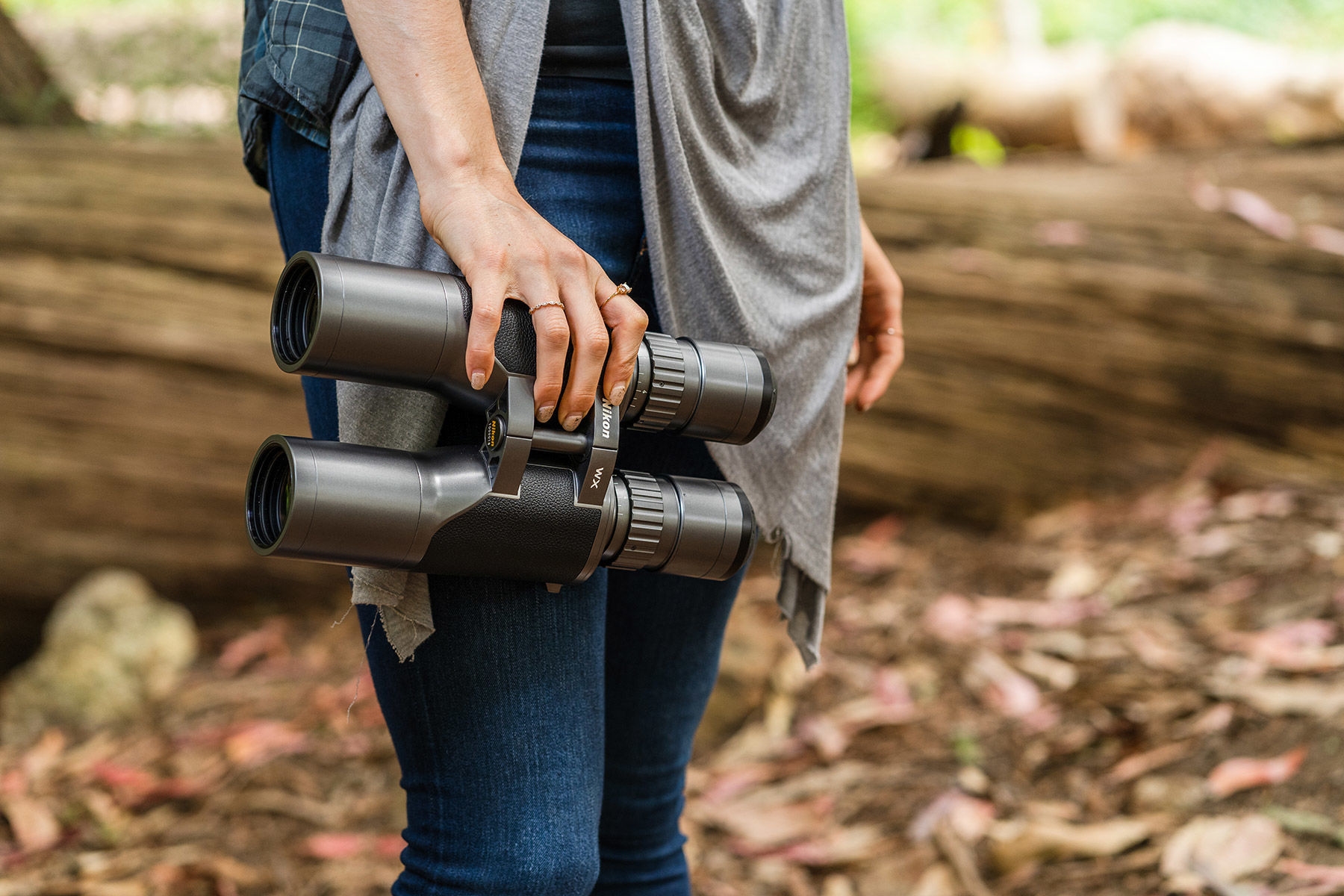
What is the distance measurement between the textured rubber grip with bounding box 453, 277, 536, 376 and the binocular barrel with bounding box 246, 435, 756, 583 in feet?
0.25

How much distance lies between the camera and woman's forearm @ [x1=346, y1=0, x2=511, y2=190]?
2.63 feet

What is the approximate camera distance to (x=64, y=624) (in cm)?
245

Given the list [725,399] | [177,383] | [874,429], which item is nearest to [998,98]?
[874,429]

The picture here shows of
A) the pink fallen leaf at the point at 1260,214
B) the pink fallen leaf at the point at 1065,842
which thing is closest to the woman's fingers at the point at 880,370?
the pink fallen leaf at the point at 1065,842

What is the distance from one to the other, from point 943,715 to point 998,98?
3.38m

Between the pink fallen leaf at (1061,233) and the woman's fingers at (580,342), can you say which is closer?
the woman's fingers at (580,342)

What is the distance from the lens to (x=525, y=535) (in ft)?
2.68

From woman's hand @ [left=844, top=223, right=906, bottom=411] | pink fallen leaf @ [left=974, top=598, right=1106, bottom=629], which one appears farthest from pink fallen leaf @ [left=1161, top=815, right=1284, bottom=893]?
woman's hand @ [left=844, top=223, right=906, bottom=411]

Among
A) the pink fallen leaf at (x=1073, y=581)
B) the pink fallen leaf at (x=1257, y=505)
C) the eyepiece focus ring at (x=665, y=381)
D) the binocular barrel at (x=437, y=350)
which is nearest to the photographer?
the binocular barrel at (x=437, y=350)

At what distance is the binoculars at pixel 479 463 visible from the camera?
Result: 29.5 inches

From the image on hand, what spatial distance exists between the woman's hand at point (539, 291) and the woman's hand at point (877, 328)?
493 mm

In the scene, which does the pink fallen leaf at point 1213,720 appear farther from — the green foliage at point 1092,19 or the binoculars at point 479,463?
the green foliage at point 1092,19

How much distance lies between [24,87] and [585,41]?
8.33ft

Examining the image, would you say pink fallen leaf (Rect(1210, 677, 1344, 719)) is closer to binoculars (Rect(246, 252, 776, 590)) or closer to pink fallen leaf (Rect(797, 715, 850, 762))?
pink fallen leaf (Rect(797, 715, 850, 762))
